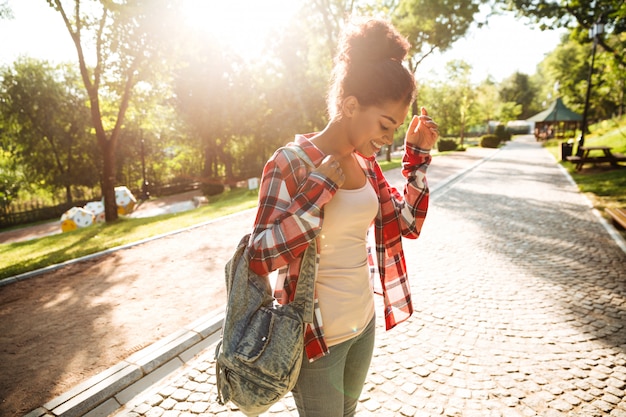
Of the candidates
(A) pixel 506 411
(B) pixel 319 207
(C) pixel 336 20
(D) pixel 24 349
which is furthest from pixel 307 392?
(C) pixel 336 20

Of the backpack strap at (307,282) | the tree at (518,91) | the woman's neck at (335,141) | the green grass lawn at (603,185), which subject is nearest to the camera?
the backpack strap at (307,282)

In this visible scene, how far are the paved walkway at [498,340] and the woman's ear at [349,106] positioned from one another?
253 cm

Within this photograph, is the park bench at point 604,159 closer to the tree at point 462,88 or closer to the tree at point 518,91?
the tree at point 462,88

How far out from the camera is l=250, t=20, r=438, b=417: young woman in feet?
4.23

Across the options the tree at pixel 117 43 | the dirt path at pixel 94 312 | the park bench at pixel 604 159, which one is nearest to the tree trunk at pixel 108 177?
the tree at pixel 117 43

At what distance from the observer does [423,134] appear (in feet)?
6.40

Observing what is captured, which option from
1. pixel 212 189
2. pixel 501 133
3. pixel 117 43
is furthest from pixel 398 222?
pixel 501 133

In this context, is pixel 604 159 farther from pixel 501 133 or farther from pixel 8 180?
pixel 8 180

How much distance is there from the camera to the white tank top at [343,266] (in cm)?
152

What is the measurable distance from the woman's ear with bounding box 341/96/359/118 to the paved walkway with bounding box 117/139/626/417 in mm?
2530

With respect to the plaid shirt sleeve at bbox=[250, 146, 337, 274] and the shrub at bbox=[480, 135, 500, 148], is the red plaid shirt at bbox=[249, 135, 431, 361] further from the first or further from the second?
the shrub at bbox=[480, 135, 500, 148]

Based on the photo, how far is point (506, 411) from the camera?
278 centimetres

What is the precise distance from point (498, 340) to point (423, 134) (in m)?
2.99

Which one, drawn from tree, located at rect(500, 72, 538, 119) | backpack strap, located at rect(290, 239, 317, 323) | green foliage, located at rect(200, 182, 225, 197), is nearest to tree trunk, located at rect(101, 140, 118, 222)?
green foliage, located at rect(200, 182, 225, 197)
